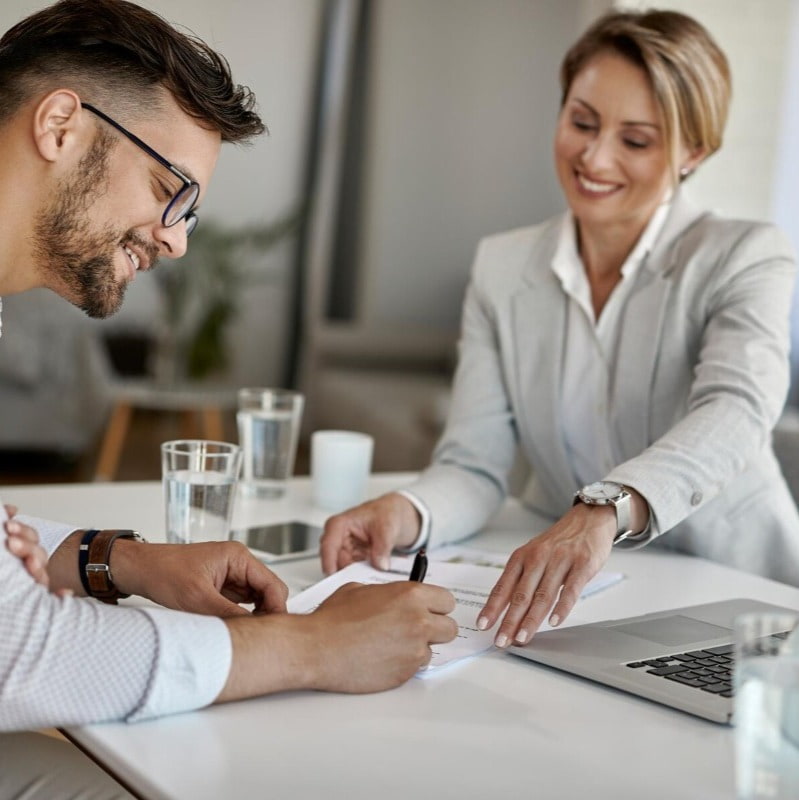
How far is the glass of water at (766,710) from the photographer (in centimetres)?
64

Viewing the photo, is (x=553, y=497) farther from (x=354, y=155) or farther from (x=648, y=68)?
(x=354, y=155)

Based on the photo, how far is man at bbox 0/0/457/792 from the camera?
2.82 ft

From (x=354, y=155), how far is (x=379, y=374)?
1.50 m

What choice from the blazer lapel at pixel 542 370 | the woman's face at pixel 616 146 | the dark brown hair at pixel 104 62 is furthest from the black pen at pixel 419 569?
the woman's face at pixel 616 146

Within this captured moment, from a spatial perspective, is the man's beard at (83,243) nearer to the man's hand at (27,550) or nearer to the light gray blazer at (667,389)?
the man's hand at (27,550)

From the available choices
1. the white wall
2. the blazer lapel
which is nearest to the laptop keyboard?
the blazer lapel

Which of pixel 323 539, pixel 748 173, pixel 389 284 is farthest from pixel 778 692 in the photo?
pixel 389 284

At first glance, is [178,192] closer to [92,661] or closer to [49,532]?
[49,532]

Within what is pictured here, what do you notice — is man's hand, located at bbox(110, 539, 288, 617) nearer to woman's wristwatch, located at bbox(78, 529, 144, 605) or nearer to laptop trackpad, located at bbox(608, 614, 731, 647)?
woman's wristwatch, located at bbox(78, 529, 144, 605)

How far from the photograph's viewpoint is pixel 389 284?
6504 mm

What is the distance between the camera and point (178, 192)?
3.87 ft

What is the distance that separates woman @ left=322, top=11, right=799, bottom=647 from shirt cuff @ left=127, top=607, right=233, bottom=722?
530 mm

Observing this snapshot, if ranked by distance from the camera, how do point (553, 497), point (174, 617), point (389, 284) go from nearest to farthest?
point (174, 617)
point (553, 497)
point (389, 284)

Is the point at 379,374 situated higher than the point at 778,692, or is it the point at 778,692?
the point at 778,692
